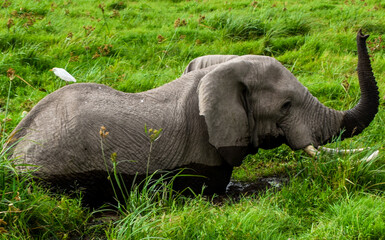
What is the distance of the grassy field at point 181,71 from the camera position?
356cm

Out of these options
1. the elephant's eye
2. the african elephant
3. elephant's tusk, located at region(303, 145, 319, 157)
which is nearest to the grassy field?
elephant's tusk, located at region(303, 145, 319, 157)

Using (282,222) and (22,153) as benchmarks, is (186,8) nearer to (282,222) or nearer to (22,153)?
(22,153)

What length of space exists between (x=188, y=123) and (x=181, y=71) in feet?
9.52

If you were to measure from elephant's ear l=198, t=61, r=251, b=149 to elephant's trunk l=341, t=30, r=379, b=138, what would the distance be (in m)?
A: 0.99

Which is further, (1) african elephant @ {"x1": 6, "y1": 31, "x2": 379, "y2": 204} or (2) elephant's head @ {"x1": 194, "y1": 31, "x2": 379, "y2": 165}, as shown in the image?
(2) elephant's head @ {"x1": 194, "y1": 31, "x2": 379, "y2": 165}

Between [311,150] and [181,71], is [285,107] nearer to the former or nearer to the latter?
[311,150]

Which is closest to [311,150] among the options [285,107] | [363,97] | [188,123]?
[285,107]

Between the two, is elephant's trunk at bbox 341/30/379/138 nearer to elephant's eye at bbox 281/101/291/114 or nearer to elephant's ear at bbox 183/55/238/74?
elephant's eye at bbox 281/101/291/114

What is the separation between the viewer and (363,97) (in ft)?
15.5

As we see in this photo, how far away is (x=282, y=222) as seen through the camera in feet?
12.1

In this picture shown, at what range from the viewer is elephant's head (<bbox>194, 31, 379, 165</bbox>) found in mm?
4492

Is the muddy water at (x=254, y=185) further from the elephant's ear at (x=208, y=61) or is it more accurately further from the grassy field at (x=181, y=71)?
the elephant's ear at (x=208, y=61)

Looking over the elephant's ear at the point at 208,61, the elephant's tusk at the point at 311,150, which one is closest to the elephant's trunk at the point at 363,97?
the elephant's tusk at the point at 311,150

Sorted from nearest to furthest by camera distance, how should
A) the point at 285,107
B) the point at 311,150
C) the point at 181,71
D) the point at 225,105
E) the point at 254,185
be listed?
1. the point at 225,105
2. the point at 311,150
3. the point at 285,107
4. the point at 254,185
5. the point at 181,71
